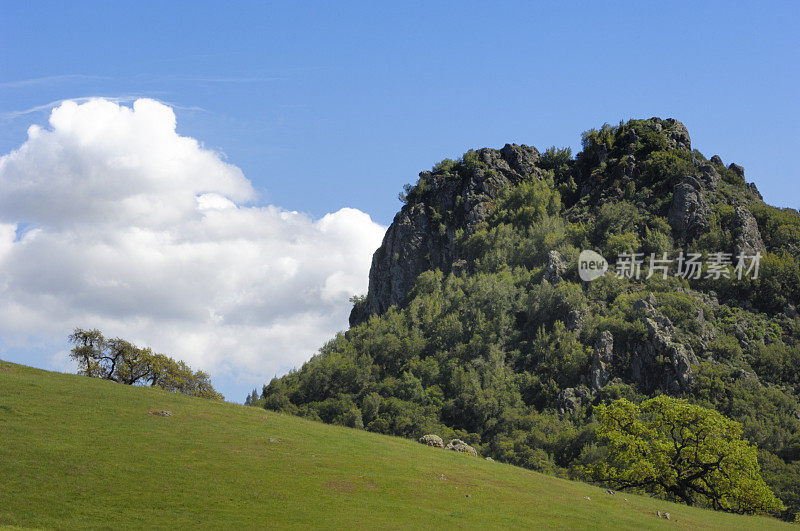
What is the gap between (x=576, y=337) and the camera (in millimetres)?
113125

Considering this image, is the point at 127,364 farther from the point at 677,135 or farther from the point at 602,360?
the point at 677,135

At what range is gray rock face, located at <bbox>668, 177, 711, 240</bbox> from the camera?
414 feet

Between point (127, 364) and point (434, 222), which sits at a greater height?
point (434, 222)

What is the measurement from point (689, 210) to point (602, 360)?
139ft

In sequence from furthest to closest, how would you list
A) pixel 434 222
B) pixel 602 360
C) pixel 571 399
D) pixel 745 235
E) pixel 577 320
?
1. pixel 434 222
2. pixel 745 235
3. pixel 577 320
4. pixel 602 360
5. pixel 571 399

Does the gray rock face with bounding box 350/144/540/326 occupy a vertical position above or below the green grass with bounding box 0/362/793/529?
above

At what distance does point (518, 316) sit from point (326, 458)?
8963 centimetres

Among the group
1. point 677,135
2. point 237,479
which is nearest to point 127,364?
point 237,479

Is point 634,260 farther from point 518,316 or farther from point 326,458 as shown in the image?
point 326,458

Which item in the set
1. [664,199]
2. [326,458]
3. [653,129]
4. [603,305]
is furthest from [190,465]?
[653,129]

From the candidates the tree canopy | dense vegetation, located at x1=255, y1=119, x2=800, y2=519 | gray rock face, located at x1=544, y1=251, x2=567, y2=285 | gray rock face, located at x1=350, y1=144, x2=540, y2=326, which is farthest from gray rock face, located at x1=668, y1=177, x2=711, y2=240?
the tree canopy

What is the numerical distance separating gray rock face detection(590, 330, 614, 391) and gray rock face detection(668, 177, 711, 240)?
1341 inches

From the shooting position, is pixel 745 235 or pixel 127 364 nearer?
pixel 127 364

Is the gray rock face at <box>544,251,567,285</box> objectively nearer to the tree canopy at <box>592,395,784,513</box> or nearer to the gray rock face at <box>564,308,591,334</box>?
the gray rock face at <box>564,308,591,334</box>
